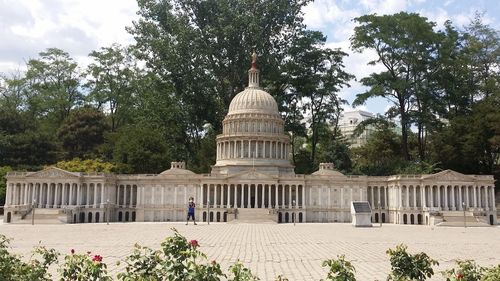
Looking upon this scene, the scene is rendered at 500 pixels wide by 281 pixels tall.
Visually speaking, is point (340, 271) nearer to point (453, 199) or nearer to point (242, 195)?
point (242, 195)

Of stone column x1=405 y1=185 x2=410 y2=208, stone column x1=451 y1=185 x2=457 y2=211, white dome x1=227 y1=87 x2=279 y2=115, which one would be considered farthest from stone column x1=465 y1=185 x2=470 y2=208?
white dome x1=227 y1=87 x2=279 y2=115

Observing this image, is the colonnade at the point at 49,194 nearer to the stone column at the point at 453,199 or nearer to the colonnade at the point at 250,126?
the colonnade at the point at 250,126

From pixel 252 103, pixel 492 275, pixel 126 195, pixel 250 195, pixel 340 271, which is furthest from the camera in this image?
pixel 252 103

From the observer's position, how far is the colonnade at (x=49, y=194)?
6631cm

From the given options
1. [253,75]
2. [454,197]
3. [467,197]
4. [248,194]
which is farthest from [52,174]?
[467,197]

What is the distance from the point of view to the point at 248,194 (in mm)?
70562

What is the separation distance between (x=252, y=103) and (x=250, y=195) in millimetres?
15999

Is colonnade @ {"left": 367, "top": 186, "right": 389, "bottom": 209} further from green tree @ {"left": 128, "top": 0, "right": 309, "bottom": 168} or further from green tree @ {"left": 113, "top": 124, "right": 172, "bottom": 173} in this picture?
green tree @ {"left": 113, "top": 124, "right": 172, "bottom": 173}

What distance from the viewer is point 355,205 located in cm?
5378

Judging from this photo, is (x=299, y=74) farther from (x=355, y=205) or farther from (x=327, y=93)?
(x=355, y=205)

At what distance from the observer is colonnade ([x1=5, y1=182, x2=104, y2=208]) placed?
66.3 metres

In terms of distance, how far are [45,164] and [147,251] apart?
76.5m

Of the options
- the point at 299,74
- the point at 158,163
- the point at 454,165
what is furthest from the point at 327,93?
the point at 158,163

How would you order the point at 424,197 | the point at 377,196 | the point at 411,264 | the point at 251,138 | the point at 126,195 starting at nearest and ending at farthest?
the point at 411,264
the point at 424,197
the point at 126,195
the point at 377,196
the point at 251,138
